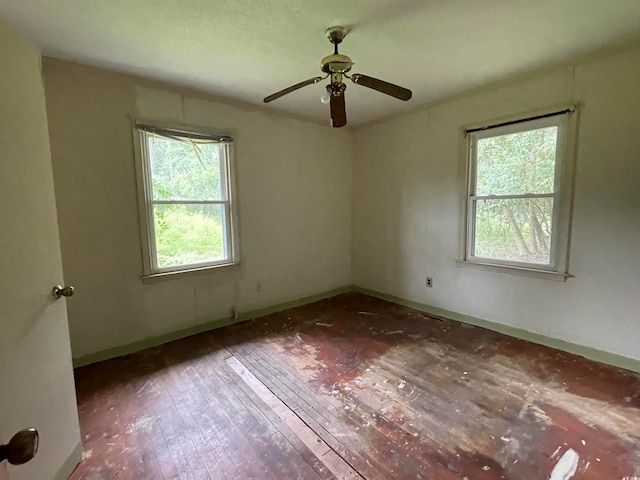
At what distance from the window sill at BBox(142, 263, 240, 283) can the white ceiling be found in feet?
5.56

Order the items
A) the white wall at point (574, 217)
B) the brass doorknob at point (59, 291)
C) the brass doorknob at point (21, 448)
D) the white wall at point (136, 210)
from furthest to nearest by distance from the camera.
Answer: the white wall at point (136, 210)
the white wall at point (574, 217)
the brass doorknob at point (59, 291)
the brass doorknob at point (21, 448)

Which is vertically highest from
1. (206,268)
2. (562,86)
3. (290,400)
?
(562,86)

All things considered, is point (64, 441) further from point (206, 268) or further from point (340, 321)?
point (340, 321)

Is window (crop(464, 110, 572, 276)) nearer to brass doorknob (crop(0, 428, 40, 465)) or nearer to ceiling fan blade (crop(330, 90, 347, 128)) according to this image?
ceiling fan blade (crop(330, 90, 347, 128))

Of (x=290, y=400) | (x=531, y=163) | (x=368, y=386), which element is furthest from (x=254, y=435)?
(x=531, y=163)

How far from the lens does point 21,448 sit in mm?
572

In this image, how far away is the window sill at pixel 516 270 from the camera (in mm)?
2623

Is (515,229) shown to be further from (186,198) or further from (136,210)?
(136,210)

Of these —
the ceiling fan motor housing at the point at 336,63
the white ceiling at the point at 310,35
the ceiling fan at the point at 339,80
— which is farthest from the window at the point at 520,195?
the ceiling fan motor housing at the point at 336,63

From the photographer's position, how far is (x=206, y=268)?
3086 millimetres

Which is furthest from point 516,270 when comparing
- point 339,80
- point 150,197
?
point 150,197

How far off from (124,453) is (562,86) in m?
3.90

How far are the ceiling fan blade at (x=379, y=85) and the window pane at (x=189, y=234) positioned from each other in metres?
1.95

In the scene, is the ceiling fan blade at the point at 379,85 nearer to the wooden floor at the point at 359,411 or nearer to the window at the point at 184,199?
the window at the point at 184,199
